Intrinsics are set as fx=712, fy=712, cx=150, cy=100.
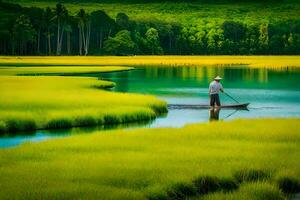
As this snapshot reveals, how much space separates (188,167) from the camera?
17.9m

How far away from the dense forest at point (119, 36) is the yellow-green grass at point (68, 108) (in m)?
100

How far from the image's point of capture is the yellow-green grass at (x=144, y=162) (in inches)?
608

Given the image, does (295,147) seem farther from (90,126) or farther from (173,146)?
(90,126)

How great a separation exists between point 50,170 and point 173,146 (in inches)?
218

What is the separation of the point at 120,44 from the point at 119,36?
217cm

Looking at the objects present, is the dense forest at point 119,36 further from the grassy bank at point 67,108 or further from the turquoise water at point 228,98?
the grassy bank at point 67,108

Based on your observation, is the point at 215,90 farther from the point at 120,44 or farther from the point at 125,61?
the point at 120,44

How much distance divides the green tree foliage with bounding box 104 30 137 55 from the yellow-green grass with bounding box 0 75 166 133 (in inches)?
4524

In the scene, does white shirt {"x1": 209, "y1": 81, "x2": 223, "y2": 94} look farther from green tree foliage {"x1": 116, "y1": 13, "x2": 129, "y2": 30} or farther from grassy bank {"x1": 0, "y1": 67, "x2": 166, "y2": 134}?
green tree foliage {"x1": 116, "y1": 13, "x2": 129, "y2": 30}

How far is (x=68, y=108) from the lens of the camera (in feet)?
114

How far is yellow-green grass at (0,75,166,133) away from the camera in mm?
29848

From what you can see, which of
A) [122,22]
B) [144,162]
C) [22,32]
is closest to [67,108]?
[144,162]

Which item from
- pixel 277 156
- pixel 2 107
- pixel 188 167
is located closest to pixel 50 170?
pixel 188 167

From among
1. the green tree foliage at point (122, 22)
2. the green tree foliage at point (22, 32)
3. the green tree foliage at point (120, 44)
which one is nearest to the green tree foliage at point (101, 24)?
the green tree foliage at point (122, 22)
